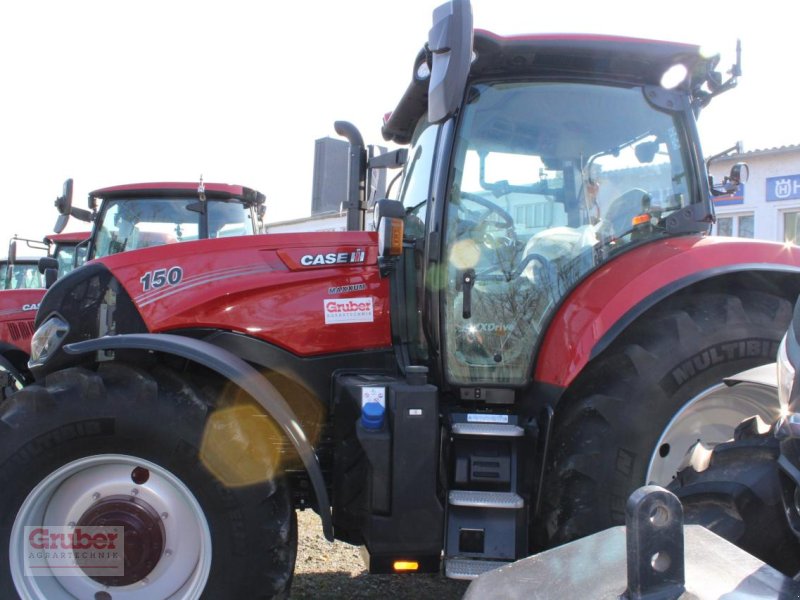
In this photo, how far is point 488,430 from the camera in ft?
8.32

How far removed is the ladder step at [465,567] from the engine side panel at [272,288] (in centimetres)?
96

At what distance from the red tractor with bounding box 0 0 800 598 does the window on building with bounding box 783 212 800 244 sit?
11447mm

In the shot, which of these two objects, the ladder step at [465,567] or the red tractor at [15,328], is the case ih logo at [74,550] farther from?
the red tractor at [15,328]

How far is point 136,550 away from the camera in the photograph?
7.66 feet

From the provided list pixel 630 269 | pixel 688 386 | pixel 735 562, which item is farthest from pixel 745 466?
pixel 630 269

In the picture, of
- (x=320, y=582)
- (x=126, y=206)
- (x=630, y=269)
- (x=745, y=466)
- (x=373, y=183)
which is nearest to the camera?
(x=745, y=466)

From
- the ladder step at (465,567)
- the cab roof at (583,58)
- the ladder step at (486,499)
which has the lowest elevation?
the ladder step at (465,567)

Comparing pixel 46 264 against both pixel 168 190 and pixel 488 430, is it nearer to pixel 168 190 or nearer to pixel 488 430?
pixel 168 190

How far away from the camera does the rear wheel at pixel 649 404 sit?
239 centimetres

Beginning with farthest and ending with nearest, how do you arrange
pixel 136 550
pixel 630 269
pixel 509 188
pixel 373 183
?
1. pixel 373 183
2. pixel 509 188
3. pixel 630 269
4. pixel 136 550

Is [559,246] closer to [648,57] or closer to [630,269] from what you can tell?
[630,269]

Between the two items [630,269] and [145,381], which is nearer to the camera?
[145,381]

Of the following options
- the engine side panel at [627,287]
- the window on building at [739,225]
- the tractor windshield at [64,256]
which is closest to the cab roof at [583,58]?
the engine side panel at [627,287]

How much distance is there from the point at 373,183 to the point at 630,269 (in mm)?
1548
